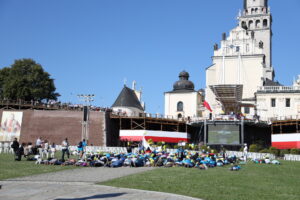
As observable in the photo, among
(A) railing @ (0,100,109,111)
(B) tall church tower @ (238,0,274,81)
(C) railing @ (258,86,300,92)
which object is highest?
(B) tall church tower @ (238,0,274,81)

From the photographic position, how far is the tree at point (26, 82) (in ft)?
239

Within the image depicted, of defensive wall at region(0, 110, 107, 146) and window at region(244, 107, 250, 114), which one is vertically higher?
window at region(244, 107, 250, 114)

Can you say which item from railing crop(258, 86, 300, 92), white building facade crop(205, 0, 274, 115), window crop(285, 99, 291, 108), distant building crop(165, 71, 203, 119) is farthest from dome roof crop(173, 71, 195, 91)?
window crop(285, 99, 291, 108)

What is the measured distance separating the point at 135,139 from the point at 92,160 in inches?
1545

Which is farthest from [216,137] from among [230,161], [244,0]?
[244,0]

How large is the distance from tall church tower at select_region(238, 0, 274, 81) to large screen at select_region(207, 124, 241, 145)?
42493mm

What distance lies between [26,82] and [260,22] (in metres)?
61.4

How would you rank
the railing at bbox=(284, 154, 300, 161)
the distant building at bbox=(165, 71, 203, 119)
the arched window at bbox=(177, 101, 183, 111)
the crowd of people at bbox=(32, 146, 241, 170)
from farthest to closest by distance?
the arched window at bbox=(177, 101, 183, 111) → the distant building at bbox=(165, 71, 203, 119) → the railing at bbox=(284, 154, 300, 161) → the crowd of people at bbox=(32, 146, 241, 170)

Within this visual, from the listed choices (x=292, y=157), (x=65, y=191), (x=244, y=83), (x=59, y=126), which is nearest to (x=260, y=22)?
(x=244, y=83)

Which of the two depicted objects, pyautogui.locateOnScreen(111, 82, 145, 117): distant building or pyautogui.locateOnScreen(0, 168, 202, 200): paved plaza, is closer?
pyautogui.locateOnScreen(0, 168, 202, 200): paved plaza

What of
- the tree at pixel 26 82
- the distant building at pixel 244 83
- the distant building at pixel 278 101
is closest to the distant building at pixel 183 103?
the distant building at pixel 244 83

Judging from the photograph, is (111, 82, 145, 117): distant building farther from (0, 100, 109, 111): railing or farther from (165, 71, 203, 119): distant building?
(0, 100, 109, 111): railing

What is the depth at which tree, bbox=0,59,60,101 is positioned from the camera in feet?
239

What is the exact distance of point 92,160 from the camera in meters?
26.0
